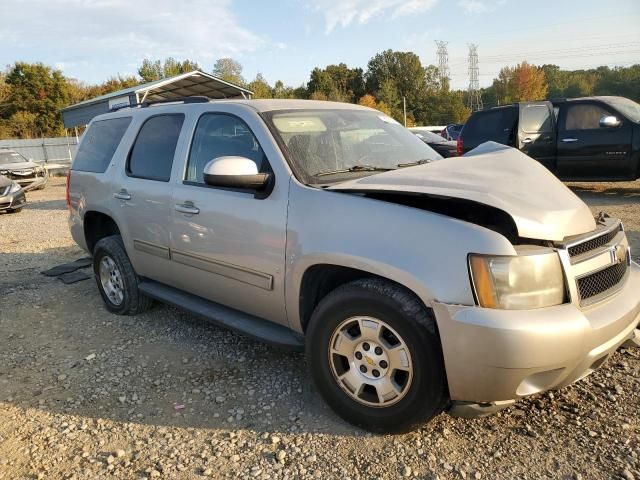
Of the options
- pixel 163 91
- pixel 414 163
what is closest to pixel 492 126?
pixel 414 163

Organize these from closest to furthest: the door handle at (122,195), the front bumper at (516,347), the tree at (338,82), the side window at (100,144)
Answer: the front bumper at (516,347) < the door handle at (122,195) < the side window at (100,144) < the tree at (338,82)

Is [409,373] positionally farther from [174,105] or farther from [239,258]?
[174,105]

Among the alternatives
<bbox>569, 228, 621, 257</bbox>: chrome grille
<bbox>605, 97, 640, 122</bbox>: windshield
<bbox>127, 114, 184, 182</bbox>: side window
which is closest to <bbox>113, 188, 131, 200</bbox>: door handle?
<bbox>127, 114, 184, 182</bbox>: side window

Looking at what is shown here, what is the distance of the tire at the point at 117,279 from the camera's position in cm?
448

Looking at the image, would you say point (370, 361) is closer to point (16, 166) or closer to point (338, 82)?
point (16, 166)

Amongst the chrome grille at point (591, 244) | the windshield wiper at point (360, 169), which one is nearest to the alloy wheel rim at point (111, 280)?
the windshield wiper at point (360, 169)

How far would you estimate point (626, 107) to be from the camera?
9.38 meters

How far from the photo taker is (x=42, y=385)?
346 centimetres

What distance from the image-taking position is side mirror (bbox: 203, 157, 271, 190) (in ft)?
9.65

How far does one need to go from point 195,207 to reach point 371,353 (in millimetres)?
1694

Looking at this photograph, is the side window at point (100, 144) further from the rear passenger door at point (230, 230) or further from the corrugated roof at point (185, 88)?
the corrugated roof at point (185, 88)

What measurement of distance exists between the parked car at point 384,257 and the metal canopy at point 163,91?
52.9 feet

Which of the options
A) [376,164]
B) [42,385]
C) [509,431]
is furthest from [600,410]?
[42,385]

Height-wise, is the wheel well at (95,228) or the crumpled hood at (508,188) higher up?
the crumpled hood at (508,188)
